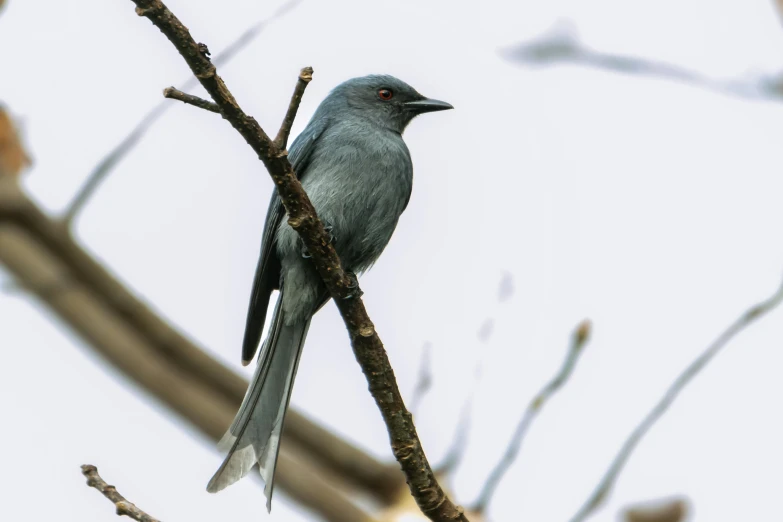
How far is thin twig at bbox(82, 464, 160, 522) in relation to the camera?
3.31 meters

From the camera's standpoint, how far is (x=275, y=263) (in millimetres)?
5594

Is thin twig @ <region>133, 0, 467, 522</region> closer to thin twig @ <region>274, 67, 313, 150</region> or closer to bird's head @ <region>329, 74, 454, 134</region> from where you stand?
thin twig @ <region>274, 67, 313, 150</region>

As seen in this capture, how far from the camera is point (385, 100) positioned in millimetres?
6660

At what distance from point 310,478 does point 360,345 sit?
4.68 ft

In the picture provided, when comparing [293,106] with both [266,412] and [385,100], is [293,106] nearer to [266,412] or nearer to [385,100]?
[266,412]

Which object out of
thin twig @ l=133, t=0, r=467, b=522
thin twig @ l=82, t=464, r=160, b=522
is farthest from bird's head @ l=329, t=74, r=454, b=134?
thin twig @ l=82, t=464, r=160, b=522

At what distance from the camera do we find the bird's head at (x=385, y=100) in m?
6.49

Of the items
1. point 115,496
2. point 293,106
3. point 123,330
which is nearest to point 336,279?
point 293,106

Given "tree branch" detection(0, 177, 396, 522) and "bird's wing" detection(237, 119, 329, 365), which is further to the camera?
"tree branch" detection(0, 177, 396, 522)

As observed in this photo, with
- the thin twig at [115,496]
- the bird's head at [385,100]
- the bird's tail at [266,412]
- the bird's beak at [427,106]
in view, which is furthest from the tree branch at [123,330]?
the bird's beak at [427,106]

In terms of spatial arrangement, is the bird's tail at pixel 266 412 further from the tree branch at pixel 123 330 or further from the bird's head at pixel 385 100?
the bird's head at pixel 385 100

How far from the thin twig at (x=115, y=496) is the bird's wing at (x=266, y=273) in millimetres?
1929

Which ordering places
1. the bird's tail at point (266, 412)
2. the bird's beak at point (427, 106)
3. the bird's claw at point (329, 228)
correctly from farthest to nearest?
the bird's beak at point (427, 106) < the bird's claw at point (329, 228) < the bird's tail at point (266, 412)

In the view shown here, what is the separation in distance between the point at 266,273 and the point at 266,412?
1.10 m
